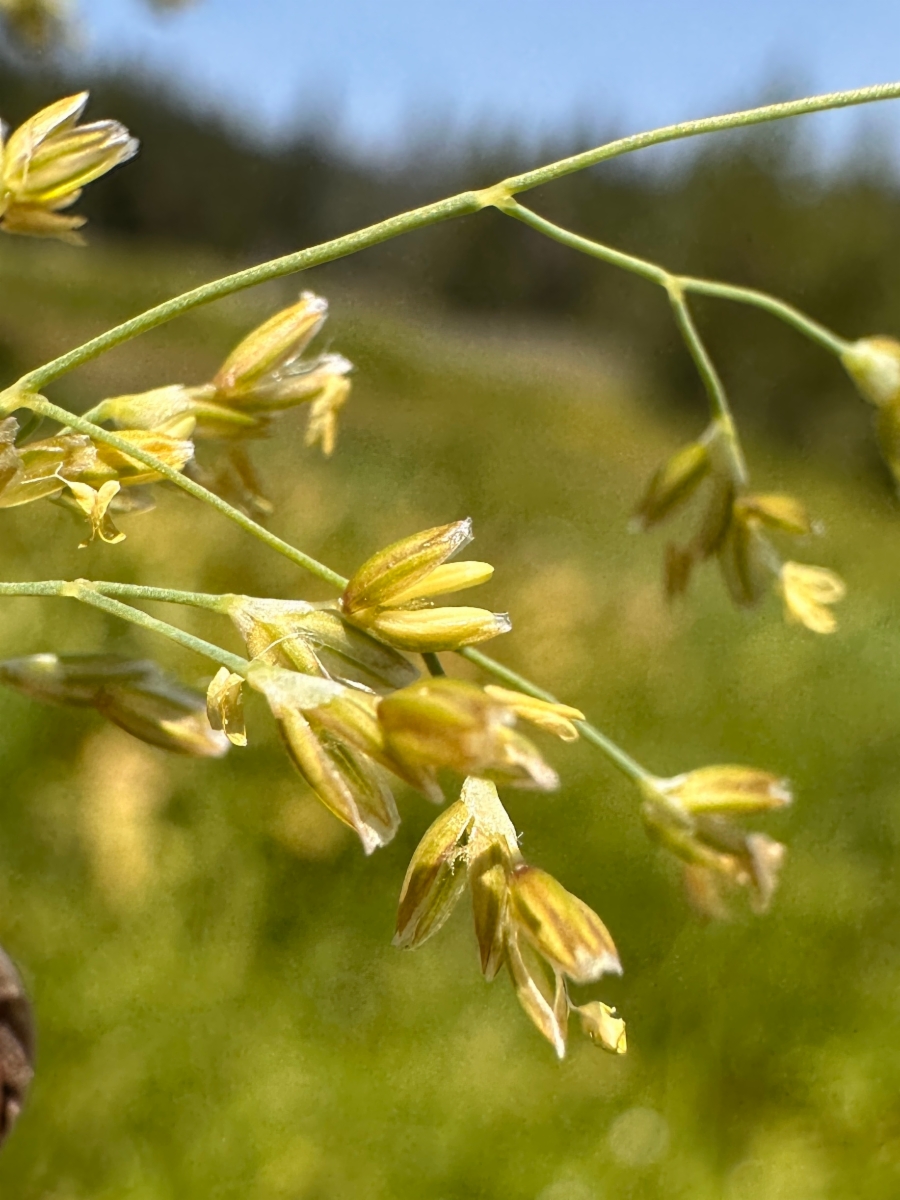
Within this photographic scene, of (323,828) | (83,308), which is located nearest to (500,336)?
(83,308)

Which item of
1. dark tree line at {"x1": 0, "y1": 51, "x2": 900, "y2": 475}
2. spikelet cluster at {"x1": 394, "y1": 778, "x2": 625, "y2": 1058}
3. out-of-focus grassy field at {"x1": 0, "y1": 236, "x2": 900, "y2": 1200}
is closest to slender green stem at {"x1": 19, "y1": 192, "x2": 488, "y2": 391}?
spikelet cluster at {"x1": 394, "y1": 778, "x2": 625, "y2": 1058}

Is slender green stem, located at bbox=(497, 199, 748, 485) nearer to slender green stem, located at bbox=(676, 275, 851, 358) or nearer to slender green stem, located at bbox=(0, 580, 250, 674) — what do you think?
slender green stem, located at bbox=(676, 275, 851, 358)

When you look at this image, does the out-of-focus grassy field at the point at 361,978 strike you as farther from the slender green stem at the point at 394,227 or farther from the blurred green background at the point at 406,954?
the slender green stem at the point at 394,227

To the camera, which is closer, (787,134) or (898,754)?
(898,754)

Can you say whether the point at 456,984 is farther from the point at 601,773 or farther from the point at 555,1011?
the point at 555,1011

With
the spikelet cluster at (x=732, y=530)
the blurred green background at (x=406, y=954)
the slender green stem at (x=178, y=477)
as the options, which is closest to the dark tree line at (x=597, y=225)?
the blurred green background at (x=406, y=954)

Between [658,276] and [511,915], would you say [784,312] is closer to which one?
[658,276]
